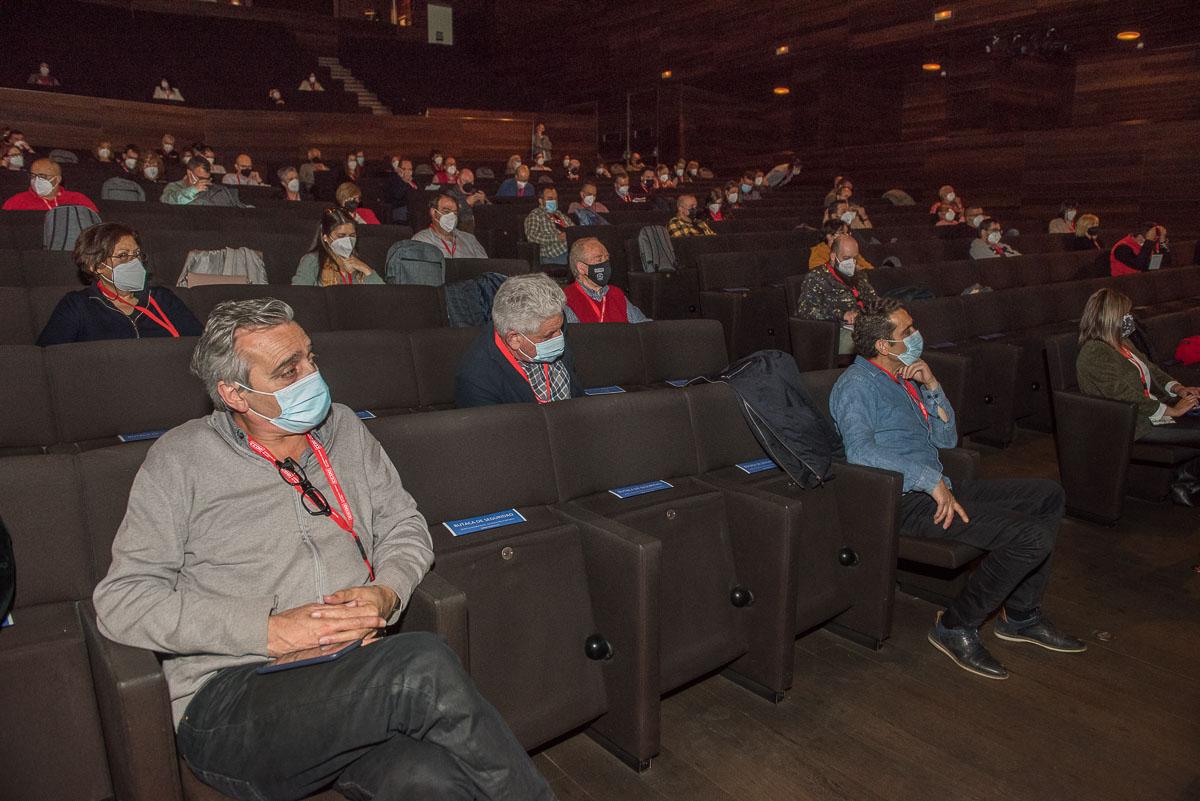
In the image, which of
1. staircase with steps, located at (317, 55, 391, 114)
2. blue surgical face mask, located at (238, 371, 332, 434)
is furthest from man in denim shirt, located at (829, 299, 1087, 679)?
staircase with steps, located at (317, 55, 391, 114)

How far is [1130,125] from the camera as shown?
9.98 meters

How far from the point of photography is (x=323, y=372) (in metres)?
2.85

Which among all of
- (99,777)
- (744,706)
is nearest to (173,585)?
(99,777)

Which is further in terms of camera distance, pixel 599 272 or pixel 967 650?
pixel 599 272

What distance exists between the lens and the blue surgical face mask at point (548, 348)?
2.61 metres

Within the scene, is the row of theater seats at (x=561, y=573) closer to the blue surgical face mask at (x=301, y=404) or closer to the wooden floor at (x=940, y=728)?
the wooden floor at (x=940, y=728)

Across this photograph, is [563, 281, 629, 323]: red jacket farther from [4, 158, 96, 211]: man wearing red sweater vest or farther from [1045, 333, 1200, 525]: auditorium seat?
[4, 158, 96, 211]: man wearing red sweater vest

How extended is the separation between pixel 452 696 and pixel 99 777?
0.75 meters

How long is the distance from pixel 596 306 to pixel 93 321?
2.02 m

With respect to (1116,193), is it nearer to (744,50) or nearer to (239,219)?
(744,50)

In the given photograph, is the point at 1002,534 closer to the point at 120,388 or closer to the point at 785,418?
the point at 785,418

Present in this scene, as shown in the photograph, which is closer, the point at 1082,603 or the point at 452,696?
the point at 452,696

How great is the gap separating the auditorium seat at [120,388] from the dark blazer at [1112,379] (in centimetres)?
353

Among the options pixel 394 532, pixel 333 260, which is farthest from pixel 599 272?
pixel 394 532
